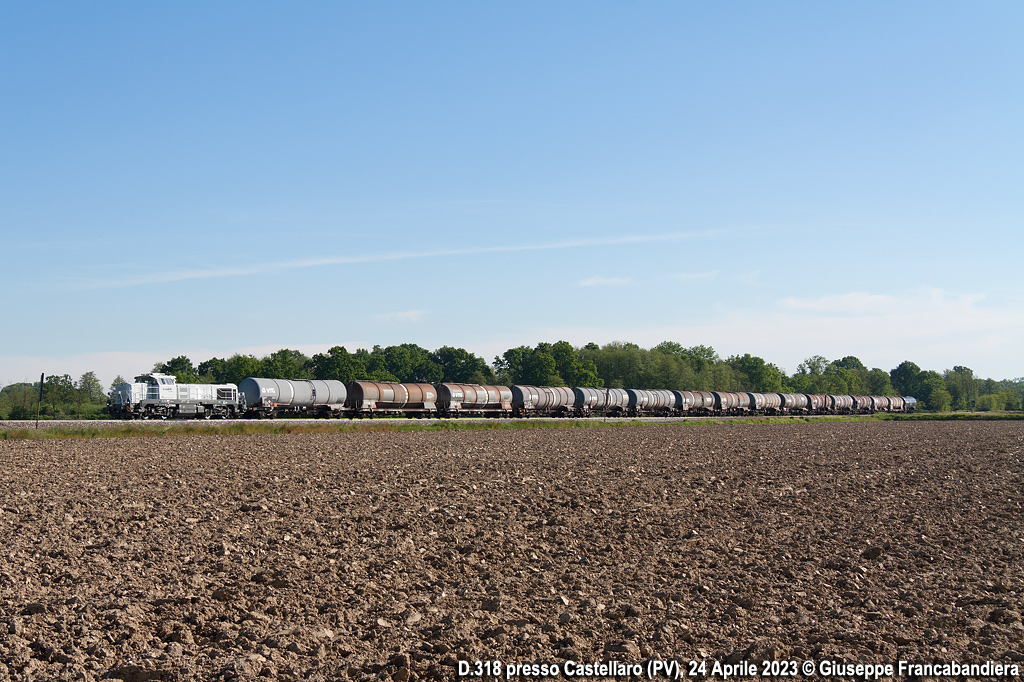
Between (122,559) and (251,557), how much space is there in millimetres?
1726

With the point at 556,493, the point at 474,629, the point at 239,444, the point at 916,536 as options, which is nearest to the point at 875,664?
the point at 474,629

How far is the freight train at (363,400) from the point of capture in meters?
51.9

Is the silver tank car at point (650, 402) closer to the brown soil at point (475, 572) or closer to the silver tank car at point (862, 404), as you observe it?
the silver tank car at point (862, 404)

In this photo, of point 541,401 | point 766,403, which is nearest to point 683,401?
point 766,403

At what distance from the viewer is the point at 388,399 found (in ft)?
199

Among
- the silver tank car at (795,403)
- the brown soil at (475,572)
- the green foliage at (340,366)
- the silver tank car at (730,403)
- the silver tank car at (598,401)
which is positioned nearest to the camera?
the brown soil at (475,572)

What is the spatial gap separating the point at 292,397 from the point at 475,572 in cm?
4855

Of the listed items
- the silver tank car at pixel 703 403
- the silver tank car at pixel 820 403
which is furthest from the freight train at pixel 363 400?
the silver tank car at pixel 820 403

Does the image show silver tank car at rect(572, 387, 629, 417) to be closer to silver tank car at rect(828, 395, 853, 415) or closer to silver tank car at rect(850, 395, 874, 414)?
silver tank car at rect(828, 395, 853, 415)

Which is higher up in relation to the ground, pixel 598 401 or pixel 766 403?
pixel 598 401

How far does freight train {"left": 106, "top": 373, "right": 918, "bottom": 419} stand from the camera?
51906 millimetres

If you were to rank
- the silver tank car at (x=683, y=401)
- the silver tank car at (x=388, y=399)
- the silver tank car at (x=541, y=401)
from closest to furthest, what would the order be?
the silver tank car at (x=388, y=399) < the silver tank car at (x=541, y=401) < the silver tank car at (x=683, y=401)

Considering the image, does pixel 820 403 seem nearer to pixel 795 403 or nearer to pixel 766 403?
pixel 795 403

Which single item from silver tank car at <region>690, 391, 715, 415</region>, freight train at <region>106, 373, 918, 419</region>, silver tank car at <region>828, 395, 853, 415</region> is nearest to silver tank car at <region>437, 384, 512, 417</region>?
freight train at <region>106, 373, 918, 419</region>
